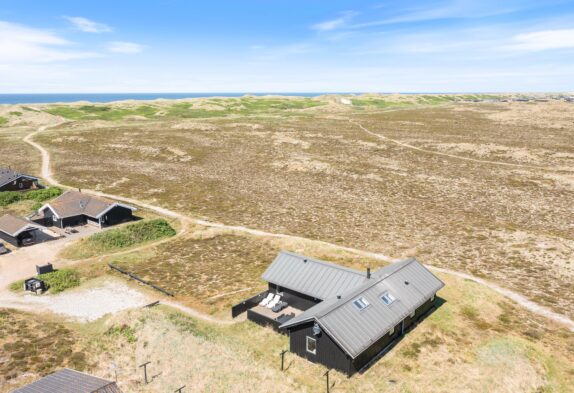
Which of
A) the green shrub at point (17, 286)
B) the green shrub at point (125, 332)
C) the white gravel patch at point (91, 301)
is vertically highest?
the green shrub at point (125, 332)

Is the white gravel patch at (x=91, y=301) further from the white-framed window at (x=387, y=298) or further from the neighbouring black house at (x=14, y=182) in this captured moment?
the neighbouring black house at (x=14, y=182)

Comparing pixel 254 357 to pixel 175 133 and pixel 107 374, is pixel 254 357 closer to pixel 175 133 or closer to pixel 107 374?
pixel 107 374

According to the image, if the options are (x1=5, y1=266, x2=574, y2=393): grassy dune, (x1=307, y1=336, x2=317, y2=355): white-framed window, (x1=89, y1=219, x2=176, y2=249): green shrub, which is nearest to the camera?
(x1=5, y1=266, x2=574, y2=393): grassy dune

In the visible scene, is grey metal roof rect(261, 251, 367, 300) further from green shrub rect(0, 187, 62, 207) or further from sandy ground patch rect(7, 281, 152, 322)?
green shrub rect(0, 187, 62, 207)

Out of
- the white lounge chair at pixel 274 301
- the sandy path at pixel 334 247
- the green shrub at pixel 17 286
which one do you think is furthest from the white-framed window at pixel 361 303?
the green shrub at pixel 17 286

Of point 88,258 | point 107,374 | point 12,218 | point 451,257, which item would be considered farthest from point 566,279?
point 12,218

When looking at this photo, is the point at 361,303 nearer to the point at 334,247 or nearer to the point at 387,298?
the point at 387,298

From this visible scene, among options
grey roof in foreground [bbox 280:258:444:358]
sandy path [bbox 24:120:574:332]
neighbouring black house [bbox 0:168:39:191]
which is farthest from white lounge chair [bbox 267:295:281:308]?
neighbouring black house [bbox 0:168:39:191]

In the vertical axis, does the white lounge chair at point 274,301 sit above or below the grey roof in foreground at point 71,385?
below
